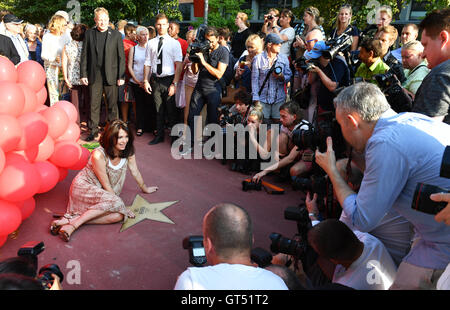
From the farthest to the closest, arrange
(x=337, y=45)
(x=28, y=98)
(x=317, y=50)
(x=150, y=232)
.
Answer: (x=317, y=50) < (x=337, y=45) < (x=150, y=232) < (x=28, y=98)

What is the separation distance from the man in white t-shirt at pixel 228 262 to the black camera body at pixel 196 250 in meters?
0.30

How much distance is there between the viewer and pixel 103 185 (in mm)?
4043

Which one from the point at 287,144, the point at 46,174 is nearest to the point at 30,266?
the point at 46,174

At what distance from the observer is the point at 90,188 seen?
393 centimetres

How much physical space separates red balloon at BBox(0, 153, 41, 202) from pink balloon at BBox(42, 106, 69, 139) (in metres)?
0.66

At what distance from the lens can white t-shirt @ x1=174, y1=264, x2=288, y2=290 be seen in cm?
161

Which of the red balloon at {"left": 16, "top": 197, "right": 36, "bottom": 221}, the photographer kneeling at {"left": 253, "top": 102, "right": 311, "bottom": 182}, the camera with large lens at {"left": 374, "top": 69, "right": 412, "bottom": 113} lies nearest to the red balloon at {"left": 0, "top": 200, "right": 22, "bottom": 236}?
the red balloon at {"left": 16, "top": 197, "right": 36, "bottom": 221}

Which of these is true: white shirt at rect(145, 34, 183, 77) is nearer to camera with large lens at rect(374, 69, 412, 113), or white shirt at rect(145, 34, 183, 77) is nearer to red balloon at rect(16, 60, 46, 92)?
red balloon at rect(16, 60, 46, 92)

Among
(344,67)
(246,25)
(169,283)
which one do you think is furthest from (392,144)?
(246,25)

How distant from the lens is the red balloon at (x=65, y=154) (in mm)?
4113

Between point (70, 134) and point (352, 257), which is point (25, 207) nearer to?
point (70, 134)

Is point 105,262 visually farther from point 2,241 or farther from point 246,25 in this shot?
point 246,25

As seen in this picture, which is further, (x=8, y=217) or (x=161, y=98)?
(x=161, y=98)

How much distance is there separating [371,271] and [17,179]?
288cm
